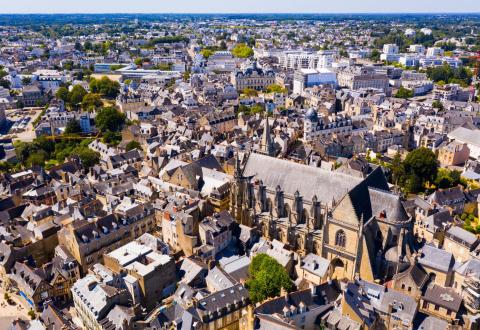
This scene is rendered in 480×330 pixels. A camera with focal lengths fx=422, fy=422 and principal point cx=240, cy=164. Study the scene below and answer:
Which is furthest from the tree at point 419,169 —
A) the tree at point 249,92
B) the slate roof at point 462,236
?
the tree at point 249,92

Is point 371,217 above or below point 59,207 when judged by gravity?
above

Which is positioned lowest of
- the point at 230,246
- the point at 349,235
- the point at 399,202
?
the point at 230,246

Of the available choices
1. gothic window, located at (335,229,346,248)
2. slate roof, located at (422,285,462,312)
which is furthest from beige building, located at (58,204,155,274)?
slate roof, located at (422,285,462,312)

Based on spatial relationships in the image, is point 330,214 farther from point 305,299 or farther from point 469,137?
point 469,137

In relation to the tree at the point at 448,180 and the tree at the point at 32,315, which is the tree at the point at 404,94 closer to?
the tree at the point at 448,180

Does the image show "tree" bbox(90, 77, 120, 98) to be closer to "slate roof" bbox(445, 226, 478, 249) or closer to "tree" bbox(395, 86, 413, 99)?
"tree" bbox(395, 86, 413, 99)

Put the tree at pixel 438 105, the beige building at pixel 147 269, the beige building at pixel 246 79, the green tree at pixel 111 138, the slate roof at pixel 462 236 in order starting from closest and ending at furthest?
the beige building at pixel 147 269
the slate roof at pixel 462 236
the green tree at pixel 111 138
the tree at pixel 438 105
the beige building at pixel 246 79

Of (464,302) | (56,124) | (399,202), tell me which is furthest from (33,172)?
(464,302)

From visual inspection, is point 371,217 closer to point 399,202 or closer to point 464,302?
point 399,202
